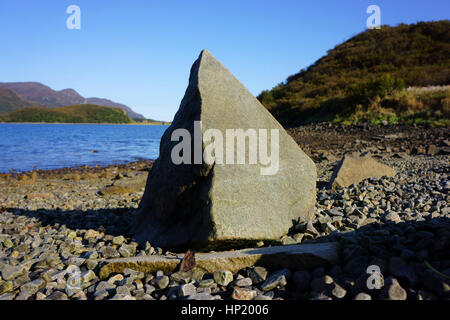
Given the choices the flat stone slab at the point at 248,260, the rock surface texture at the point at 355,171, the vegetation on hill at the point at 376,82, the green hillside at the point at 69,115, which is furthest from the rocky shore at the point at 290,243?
the green hillside at the point at 69,115

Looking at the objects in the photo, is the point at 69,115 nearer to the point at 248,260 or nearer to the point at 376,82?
the point at 376,82

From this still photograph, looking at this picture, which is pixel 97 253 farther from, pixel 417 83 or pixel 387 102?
pixel 417 83

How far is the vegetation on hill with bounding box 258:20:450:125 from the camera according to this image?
1609 centimetres

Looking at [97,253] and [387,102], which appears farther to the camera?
[387,102]

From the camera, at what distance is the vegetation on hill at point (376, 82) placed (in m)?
16.1

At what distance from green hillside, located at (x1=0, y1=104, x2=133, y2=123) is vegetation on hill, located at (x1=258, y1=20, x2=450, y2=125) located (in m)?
98.3

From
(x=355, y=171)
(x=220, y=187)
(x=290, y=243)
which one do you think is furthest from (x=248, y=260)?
(x=355, y=171)

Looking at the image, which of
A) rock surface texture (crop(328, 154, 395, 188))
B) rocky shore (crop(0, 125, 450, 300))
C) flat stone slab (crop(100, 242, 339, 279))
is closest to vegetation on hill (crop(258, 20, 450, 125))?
rock surface texture (crop(328, 154, 395, 188))

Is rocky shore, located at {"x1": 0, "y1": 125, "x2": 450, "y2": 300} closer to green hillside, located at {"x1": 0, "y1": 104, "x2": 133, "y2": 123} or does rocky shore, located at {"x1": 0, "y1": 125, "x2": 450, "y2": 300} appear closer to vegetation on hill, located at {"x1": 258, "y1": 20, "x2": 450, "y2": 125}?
vegetation on hill, located at {"x1": 258, "y1": 20, "x2": 450, "y2": 125}

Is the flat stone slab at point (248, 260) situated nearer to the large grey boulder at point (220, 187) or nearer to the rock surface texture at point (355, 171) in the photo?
the large grey boulder at point (220, 187)

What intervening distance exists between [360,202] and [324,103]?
19.4 m

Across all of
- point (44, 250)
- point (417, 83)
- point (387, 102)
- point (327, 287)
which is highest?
point (417, 83)

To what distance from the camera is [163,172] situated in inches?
147
